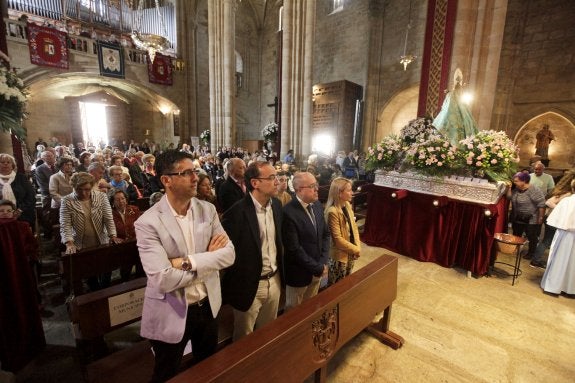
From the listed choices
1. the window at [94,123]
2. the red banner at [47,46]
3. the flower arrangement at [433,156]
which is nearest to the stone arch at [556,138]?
the flower arrangement at [433,156]

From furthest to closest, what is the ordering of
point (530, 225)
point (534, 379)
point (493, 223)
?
point (530, 225) < point (493, 223) < point (534, 379)

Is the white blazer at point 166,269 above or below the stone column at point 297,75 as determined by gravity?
below

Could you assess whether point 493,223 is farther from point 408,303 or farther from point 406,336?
point 406,336

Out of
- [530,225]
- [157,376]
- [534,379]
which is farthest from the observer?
[530,225]

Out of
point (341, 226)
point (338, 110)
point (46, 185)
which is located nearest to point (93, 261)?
point (341, 226)

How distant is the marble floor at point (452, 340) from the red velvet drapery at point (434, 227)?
515 mm

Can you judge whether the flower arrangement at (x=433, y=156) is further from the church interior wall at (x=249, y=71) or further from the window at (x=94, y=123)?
the window at (x=94, y=123)

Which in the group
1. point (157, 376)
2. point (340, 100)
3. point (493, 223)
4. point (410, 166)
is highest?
point (340, 100)

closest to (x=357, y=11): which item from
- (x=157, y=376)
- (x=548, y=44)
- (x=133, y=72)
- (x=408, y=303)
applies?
(x=548, y=44)

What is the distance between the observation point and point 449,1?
565 cm

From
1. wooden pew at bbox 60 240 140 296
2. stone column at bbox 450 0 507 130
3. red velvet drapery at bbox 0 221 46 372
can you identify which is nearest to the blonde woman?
wooden pew at bbox 60 240 140 296

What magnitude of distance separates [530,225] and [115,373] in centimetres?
605

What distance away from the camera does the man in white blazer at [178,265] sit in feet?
4.61

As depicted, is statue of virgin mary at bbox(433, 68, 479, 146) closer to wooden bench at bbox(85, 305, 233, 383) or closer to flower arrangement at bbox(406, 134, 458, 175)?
flower arrangement at bbox(406, 134, 458, 175)
